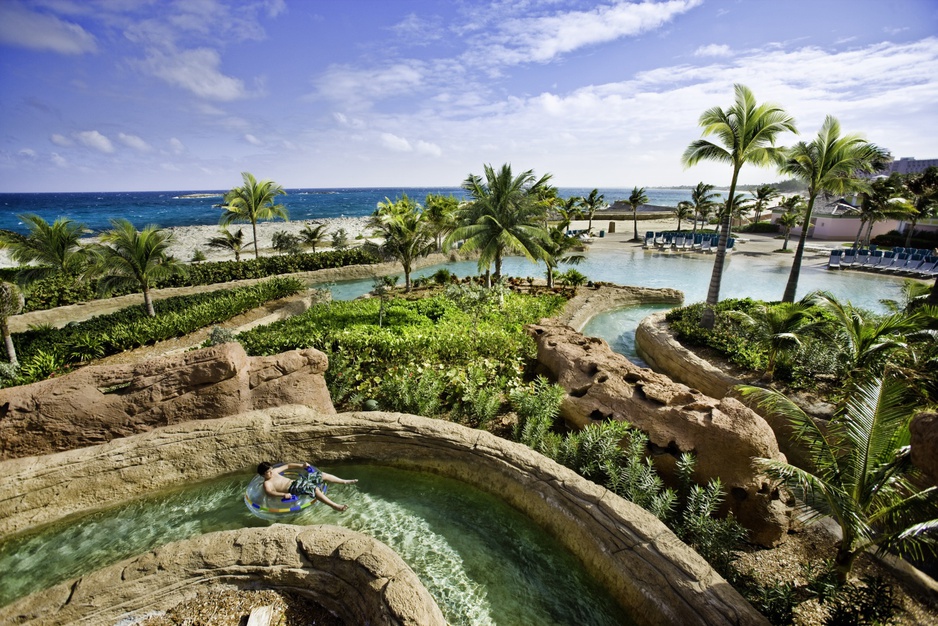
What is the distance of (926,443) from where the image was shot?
3754 millimetres

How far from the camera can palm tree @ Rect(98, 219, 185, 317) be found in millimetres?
14766

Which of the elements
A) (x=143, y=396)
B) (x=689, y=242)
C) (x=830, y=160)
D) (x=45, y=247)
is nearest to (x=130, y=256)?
(x=45, y=247)

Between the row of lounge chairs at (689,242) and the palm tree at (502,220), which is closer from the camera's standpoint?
the palm tree at (502,220)

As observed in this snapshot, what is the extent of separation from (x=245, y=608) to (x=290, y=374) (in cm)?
449

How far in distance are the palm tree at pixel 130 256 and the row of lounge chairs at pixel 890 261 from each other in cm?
3703

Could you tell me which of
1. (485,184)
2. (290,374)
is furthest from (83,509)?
(485,184)

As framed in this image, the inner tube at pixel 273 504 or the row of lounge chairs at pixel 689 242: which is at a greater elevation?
the row of lounge chairs at pixel 689 242

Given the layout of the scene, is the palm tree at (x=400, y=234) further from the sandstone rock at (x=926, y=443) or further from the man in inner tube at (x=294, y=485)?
the sandstone rock at (x=926, y=443)

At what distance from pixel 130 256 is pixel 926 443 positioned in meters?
20.0

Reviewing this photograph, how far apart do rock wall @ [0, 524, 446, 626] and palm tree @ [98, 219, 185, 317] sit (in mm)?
12755

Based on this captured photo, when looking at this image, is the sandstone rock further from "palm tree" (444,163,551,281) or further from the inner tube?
"palm tree" (444,163,551,281)

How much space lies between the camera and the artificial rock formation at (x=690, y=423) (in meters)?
6.42

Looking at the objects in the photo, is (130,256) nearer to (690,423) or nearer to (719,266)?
(690,423)

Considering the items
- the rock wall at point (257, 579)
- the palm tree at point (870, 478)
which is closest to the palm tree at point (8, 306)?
the rock wall at point (257, 579)
